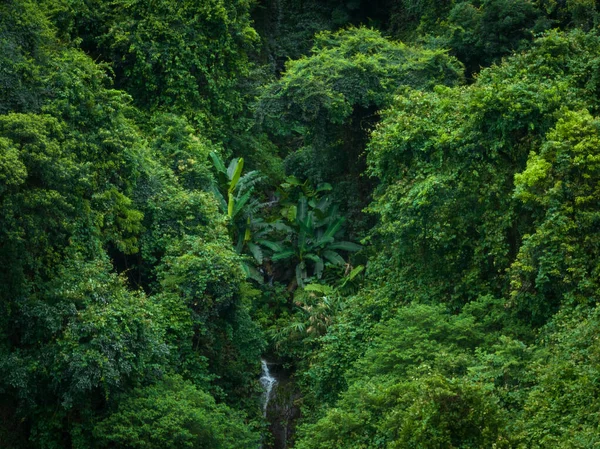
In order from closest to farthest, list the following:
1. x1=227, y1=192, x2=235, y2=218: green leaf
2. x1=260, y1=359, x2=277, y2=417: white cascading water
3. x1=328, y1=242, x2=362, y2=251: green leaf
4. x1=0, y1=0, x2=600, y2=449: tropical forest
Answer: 1. x1=0, y1=0, x2=600, y2=449: tropical forest
2. x1=260, y1=359, x2=277, y2=417: white cascading water
3. x1=227, y1=192, x2=235, y2=218: green leaf
4. x1=328, y1=242, x2=362, y2=251: green leaf

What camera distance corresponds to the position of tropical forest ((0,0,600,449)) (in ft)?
61.3

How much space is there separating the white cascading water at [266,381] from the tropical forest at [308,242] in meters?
0.05

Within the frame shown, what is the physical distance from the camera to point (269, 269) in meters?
31.3

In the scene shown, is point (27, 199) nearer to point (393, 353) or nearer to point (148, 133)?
point (393, 353)

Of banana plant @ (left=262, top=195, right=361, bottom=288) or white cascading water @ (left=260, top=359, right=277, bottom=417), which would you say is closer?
white cascading water @ (left=260, top=359, right=277, bottom=417)

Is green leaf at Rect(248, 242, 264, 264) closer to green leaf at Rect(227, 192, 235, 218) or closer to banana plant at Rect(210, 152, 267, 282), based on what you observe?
banana plant at Rect(210, 152, 267, 282)

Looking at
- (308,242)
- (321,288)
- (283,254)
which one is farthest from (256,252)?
(321,288)

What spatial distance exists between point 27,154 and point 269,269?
41.0 feet

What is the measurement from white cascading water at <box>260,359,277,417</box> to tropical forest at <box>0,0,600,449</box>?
0.15ft

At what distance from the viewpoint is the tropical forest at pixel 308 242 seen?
736 inches

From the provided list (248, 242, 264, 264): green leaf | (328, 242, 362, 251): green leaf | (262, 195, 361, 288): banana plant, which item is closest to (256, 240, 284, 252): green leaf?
→ (262, 195, 361, 288): banana plant

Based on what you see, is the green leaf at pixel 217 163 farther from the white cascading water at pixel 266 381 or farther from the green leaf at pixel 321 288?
the white cascading water at pixel 266 381

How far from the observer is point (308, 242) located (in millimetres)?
30906

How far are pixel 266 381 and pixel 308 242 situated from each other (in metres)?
5.13
